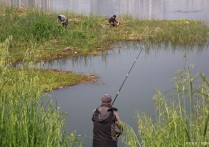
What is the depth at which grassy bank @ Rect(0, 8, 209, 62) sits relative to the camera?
77.8 feet

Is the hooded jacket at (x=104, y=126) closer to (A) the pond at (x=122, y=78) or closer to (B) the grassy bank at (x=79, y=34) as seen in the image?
(A) the pond at (x=122, y=78)

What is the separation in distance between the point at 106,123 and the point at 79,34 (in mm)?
19579

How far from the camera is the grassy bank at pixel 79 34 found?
23.7 metres

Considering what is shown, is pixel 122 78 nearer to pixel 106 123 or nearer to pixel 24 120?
pixel 106 123

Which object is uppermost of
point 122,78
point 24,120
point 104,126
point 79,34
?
point 79,34

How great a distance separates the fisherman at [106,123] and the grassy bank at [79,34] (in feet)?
43.7

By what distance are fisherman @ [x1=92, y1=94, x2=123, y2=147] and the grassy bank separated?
524 inches

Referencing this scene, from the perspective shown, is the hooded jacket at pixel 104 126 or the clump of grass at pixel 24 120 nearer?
the clump of grass at pixel 24 120

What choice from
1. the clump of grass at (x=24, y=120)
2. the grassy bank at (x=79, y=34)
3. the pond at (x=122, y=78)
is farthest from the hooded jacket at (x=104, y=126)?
the grassy bank at (x=79, y=34)

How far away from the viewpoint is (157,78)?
1828 cm

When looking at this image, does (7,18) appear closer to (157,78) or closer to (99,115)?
(157,78)

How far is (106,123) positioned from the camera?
25.0ft

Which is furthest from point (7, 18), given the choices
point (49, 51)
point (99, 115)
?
point (99, 115)

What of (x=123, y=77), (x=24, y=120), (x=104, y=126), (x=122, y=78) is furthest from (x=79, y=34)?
(x=24, y=120)
